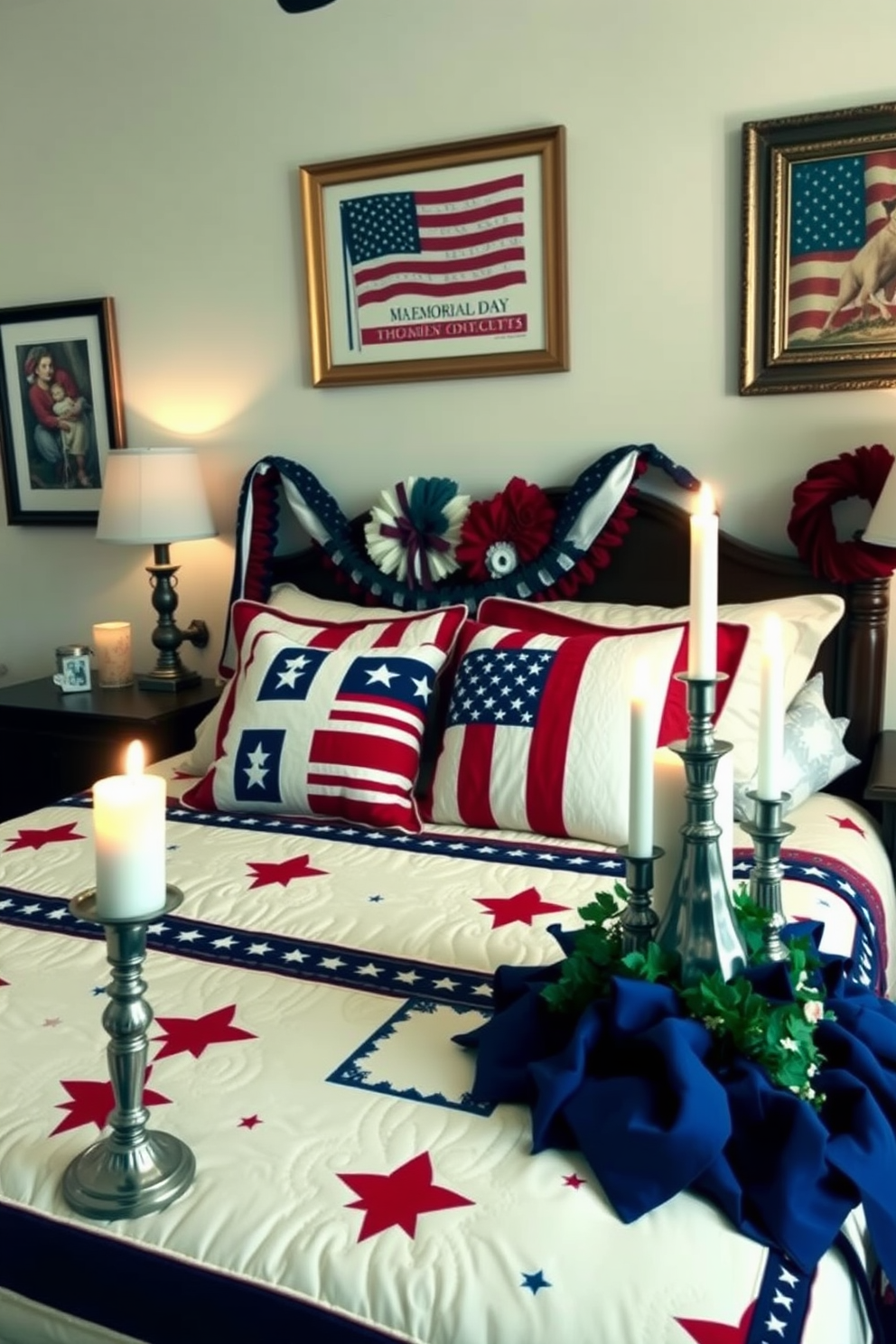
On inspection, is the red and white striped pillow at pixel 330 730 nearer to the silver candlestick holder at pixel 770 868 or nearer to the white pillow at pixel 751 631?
the white pillow at pixel 751 631

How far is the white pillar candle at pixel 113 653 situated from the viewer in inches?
124

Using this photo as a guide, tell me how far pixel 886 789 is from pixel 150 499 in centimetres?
185

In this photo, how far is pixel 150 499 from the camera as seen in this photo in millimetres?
2947

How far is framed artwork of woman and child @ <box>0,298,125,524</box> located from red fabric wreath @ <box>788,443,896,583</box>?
73.6 inches

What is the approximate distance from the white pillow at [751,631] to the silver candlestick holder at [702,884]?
33.8 inches

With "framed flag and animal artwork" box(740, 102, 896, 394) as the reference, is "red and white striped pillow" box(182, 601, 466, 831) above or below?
below

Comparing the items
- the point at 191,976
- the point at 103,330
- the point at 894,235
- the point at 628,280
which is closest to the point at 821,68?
the point at 894,235

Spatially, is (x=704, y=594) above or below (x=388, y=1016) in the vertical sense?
above

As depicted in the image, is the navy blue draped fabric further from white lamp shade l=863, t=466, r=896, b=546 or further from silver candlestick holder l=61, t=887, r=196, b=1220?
white lamp shade l=863, t=466, r=896, b=546

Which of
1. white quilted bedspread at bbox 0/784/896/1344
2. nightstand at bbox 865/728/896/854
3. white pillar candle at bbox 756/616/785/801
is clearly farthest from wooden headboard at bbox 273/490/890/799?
white pillar candle at bbox 756/616/785/801

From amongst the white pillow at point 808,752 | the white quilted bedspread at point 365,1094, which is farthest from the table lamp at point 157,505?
the white pillow at point 808,752

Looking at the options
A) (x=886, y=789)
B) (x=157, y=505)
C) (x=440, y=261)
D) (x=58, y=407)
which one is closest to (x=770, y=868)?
(x=886, y=789)

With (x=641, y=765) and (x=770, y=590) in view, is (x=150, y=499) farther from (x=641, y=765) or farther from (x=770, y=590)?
(x=641, y=765)

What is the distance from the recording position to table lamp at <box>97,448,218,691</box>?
116 inches
